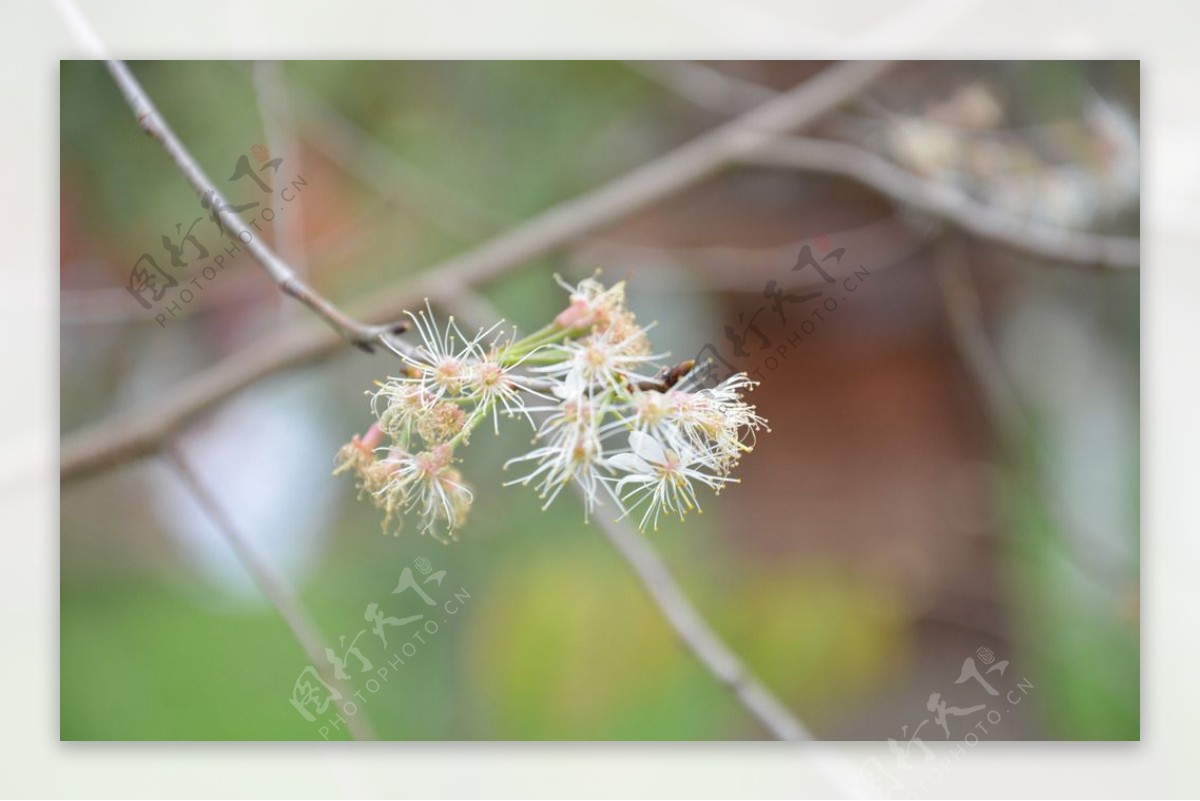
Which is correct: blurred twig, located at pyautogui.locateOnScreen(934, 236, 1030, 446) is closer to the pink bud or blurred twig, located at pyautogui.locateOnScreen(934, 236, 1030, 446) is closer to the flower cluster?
the flower cluster

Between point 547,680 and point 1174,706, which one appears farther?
point 547,680

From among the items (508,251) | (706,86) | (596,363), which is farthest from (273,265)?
(706,86)

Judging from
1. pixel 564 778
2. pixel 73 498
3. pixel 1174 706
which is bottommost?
pixel 1174 706

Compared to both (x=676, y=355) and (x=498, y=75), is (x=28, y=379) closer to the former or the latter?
(x=498, y=75)

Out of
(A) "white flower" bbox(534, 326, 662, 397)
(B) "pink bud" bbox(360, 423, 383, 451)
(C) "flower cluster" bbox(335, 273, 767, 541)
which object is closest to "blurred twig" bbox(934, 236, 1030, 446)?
(C) "flower cluster" bbox(335, 273, 767, 541)

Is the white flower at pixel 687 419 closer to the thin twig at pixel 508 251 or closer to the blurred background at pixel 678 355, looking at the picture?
the blurred background at pixel 678 355

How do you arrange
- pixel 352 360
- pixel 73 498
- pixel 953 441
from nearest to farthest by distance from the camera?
pixel 73 498, pixel 352 360, pixel 953 441

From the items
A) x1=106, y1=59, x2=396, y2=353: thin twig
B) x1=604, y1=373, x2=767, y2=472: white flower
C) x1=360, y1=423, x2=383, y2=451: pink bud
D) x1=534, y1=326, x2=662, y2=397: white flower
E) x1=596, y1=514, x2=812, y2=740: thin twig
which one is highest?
x1=106, y1=59, x2=396, y2=353: thin twig

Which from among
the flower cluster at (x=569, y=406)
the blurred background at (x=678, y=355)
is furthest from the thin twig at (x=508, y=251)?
the flower cluster at (x=569, y=406)

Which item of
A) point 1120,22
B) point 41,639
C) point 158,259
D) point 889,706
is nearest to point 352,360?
point 158,259
